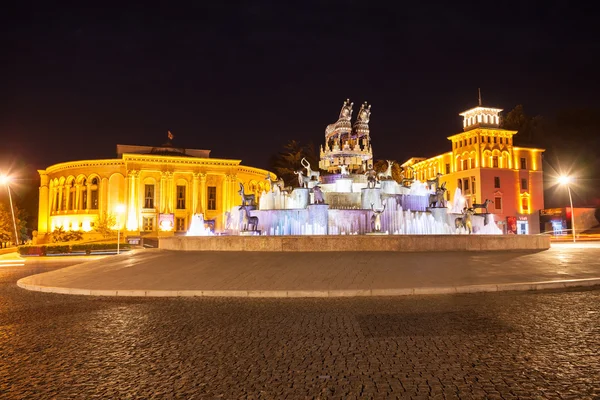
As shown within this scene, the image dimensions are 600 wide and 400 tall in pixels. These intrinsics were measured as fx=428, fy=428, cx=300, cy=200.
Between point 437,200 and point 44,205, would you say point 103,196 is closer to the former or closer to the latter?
point 44,205

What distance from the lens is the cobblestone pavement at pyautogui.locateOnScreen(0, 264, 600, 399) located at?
14.2ft

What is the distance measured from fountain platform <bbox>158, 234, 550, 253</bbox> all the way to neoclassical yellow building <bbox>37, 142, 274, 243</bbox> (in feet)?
147

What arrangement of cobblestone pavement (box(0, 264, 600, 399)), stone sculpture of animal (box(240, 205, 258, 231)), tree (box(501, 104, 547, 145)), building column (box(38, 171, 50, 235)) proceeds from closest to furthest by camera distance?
cobblestone pavement (box(0, 264, 600, 399)), stone sculpture of animal (box(240, 205, 258, 231)), building column (box(38, 171, 50, 235)), tree (box(501, 104, 547, 145))

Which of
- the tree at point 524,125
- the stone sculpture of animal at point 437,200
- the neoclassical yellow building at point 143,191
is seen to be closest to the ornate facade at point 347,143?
the stone sculpture of animal at point 437,200

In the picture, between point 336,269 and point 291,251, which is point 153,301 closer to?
point 336,269

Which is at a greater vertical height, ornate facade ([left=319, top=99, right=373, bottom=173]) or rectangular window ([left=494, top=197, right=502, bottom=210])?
ornate facade ([left=319, top=99, right=373, bottom=173])

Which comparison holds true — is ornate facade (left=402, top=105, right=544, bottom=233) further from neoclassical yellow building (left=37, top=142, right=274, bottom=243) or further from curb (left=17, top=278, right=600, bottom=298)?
curb (left=17, top=278, right=600, bottom=298)

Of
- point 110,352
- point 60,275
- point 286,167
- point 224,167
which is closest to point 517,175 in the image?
point 286,167

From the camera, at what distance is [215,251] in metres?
17.6

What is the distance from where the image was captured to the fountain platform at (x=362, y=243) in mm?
16406

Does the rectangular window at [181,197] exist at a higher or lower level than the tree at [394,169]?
lower

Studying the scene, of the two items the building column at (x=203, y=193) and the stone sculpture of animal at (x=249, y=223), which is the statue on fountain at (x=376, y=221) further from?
the building column at (x=203, y=193)

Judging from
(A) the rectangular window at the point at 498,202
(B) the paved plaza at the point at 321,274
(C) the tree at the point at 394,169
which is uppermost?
(C) the tree at the point at 394,169

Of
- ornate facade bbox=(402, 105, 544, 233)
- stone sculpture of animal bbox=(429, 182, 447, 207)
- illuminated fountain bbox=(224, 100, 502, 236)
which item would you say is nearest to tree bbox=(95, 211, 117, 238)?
illuminated fountain bbox=(224, 100, 502, 236)
